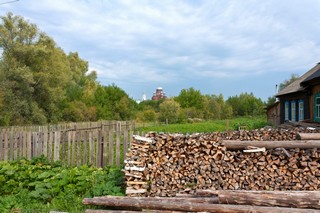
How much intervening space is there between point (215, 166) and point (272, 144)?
1413 mm

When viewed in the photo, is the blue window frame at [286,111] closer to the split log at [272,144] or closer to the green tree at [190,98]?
the split log at [272,144]

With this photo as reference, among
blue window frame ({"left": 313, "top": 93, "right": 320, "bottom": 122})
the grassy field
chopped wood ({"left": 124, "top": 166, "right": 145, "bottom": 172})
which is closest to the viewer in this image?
chopped wood ({"left": 124, "top": 166, "right": 145, "bottom": 172})

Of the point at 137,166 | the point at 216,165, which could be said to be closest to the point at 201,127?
the point at 216,165

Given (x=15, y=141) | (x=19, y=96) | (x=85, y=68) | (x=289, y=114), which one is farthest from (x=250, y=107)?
(x=15, y=141)

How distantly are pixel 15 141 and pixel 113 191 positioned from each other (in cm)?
510

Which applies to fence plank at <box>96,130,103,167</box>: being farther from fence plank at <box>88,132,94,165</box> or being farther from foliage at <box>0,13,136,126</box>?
foliage at <box>0,13,136,126</box>

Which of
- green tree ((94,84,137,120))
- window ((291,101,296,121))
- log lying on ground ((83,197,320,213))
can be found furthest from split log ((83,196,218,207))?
green tree ((94,84,137,120))

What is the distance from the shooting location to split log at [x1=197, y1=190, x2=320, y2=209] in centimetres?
475

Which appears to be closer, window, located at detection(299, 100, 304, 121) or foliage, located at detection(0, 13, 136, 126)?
window, located at detection(299, 100, 304, 121)

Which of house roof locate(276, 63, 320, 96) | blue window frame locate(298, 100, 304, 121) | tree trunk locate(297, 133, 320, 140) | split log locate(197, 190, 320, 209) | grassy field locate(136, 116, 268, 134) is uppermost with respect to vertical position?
house roof locate(276, 63, 320, 96)

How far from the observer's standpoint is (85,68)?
189 ft

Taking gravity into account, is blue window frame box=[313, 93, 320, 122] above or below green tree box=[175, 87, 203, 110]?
below

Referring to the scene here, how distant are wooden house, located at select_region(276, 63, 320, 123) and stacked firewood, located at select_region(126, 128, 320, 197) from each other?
31.3 ft

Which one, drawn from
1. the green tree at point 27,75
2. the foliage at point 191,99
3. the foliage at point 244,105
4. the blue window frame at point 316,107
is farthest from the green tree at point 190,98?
the blue window frame at point 316,107
